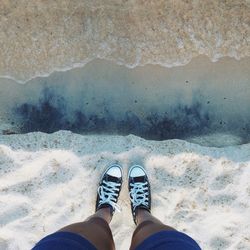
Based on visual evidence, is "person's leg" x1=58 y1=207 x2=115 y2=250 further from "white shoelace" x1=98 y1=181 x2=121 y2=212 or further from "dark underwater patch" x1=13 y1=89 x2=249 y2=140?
"dark underwater patch" x1=13 y1=89 x2=249 y2=140

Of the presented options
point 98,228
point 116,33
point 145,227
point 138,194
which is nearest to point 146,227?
point 145,227

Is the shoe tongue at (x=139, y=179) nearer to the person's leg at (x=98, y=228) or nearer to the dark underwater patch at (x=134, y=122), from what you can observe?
the person's leg at (x=98, y=228)

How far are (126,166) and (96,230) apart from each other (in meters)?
0.48

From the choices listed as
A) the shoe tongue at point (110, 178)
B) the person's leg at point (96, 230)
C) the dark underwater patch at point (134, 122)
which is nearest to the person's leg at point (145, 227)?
the person's leg at point (96, 230)

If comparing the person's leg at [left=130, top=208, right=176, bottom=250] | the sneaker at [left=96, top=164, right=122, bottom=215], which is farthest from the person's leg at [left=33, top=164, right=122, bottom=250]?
the person's leg at [left=130, top=208, right=176, bottom=250]

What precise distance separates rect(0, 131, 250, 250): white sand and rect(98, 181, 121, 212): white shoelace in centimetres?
4

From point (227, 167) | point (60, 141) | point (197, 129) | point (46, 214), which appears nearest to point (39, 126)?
point (60, 141)

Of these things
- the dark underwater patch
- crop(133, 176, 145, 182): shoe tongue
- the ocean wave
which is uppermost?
the ocean wave

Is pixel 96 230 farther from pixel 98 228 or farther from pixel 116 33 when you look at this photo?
pixel 116 33

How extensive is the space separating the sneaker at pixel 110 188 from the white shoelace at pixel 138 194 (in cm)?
8

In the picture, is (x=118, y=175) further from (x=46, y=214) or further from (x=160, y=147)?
(x=46, y=214)

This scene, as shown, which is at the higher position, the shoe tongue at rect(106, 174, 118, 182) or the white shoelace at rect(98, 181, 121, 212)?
the shoe tongue at rect(106, 174, 118, 182)

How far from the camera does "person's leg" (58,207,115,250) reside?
4.71 ft

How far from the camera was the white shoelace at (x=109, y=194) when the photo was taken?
1.90 metres
